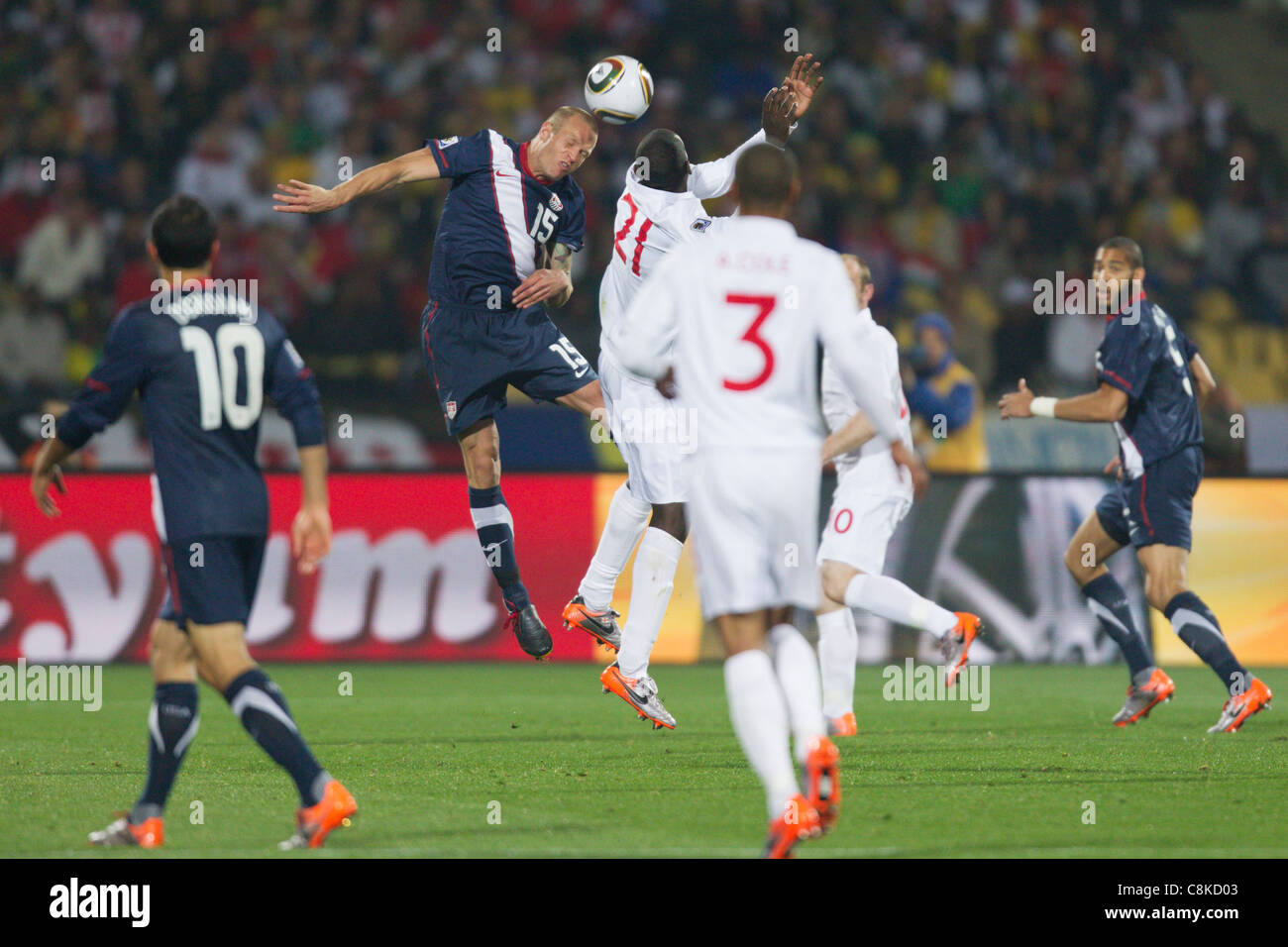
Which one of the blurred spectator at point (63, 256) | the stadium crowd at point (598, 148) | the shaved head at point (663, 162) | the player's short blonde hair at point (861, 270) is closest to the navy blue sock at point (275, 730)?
the player's short blonde hair at point (861, 270)

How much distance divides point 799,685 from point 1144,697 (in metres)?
4.40

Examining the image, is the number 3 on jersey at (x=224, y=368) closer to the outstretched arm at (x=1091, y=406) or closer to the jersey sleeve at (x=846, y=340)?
the jersey sleeve at (x=846, y=340)

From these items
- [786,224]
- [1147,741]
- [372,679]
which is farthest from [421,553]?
[786,224]

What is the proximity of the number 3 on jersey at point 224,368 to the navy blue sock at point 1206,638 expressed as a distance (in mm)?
5343

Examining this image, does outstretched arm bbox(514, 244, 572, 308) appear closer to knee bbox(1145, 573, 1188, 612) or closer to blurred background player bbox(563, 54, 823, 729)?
blurred background player bbox(563, 54, 823, 729)

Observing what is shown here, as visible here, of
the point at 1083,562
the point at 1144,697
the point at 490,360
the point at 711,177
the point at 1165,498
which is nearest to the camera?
the point at 711,177

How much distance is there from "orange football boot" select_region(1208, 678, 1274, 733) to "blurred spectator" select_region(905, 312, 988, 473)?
3962mm

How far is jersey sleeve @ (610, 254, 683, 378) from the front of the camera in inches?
213

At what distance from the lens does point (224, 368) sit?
5.63 meters

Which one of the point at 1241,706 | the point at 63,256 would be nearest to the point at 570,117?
the point at 1241,706

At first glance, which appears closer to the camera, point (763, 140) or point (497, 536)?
point (763, 140)

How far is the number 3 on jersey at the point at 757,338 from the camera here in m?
5.36

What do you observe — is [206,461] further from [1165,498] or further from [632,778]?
[1165,498]
